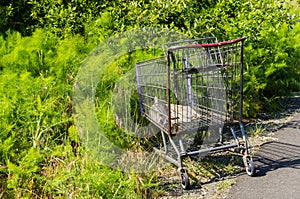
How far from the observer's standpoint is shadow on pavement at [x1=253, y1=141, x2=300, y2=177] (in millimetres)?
4750

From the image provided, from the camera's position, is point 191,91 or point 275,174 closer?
point 275,174

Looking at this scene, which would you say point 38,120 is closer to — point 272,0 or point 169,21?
point 169,21

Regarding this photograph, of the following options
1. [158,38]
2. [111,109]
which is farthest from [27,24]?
[111,109]

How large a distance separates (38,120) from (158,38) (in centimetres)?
217

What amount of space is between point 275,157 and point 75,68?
2.54 meters

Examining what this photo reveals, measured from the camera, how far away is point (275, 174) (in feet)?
14.9

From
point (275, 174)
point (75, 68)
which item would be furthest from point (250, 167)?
point (75, 68)

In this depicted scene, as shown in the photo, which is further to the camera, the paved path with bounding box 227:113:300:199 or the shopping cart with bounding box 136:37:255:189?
the shopping cart with bounding box 136:37:255:189

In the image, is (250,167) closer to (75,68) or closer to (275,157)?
(275,157)

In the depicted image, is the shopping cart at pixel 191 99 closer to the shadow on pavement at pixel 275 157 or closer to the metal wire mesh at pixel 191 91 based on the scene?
the metal wire mesh at pixel 191 91

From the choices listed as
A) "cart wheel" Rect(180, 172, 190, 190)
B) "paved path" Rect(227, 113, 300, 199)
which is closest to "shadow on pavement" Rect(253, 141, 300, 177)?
"paved path" Rect(227, 113, 300, 199)

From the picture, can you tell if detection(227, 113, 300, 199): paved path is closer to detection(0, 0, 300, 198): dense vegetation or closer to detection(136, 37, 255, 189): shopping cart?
detection(136, 37, 255, 189): shopping cart

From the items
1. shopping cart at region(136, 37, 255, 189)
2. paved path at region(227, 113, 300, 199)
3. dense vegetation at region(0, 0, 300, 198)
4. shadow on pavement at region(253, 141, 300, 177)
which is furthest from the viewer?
shadow on pavement at region(253, 141, 300, 177)

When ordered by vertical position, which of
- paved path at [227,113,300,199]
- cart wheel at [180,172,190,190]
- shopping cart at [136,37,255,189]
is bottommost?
paved path at [227,113,300,199]
